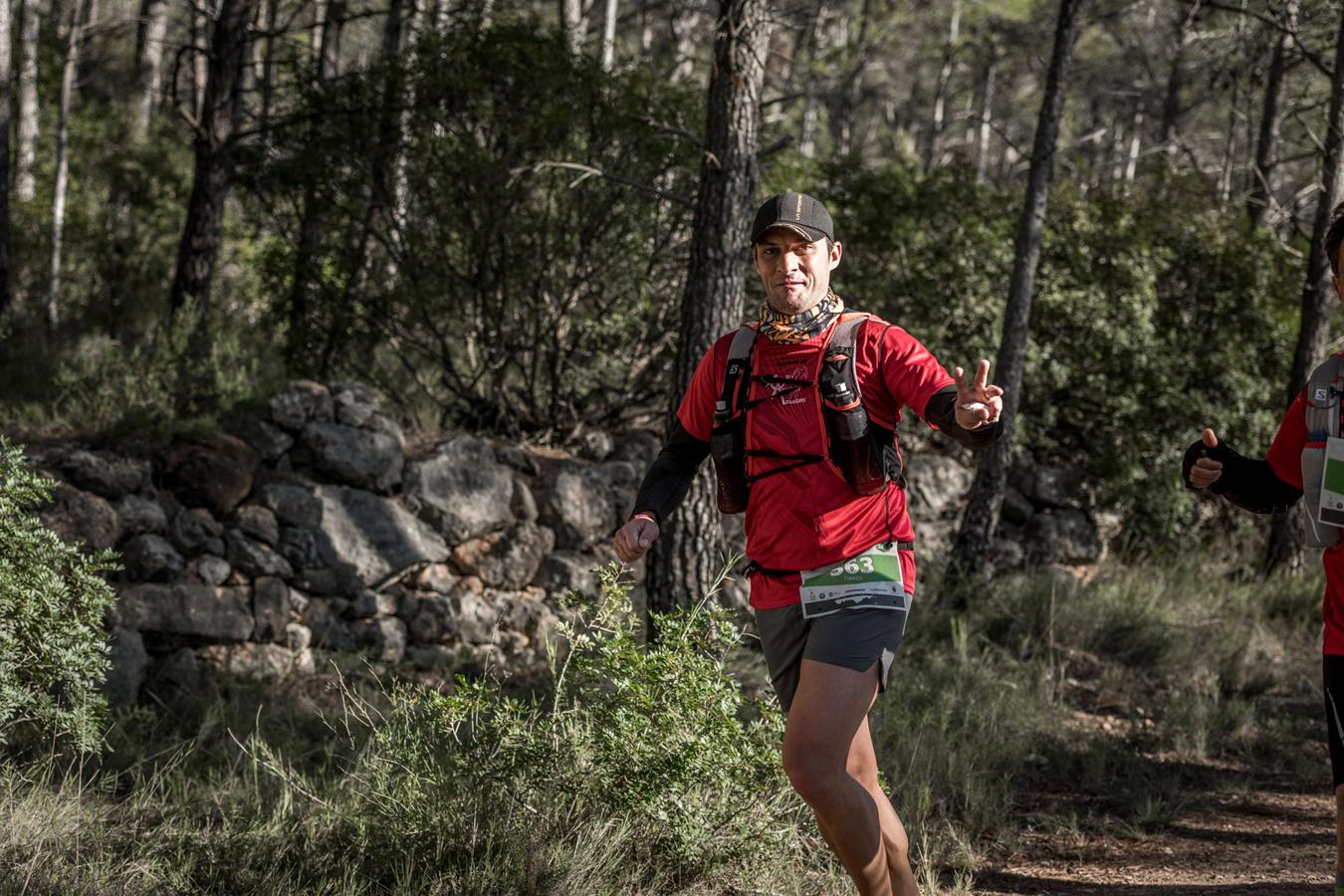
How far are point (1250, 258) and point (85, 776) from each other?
979cm

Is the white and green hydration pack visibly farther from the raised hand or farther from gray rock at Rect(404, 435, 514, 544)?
gray rock at Rect(404, 435, 514, 544)

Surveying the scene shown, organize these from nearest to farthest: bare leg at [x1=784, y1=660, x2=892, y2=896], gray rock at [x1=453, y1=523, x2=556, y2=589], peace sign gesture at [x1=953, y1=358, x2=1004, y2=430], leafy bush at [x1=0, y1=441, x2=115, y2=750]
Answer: peace sign gesture at [x1=953, y1=358, x2=1004, y2=430] < bare leg at [x1=784, y1=660, x2=892, y2=896] < leafy bush at [x1=0, y1=441, x2=115, y2=750] < gray rock at [x1=453, y1=523, x2=556, y2=589]

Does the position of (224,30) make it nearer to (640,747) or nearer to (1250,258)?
(640,747)

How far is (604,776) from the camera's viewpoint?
151 inches

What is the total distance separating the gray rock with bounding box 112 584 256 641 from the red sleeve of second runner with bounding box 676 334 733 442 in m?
4.47

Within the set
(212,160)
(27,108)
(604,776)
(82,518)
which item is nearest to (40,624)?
(604,776)

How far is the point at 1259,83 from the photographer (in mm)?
9055

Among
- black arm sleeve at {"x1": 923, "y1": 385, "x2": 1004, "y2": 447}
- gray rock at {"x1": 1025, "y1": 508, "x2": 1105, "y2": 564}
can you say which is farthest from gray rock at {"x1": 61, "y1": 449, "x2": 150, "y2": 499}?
gray rock at {"x1": 1025, "y1": 508, "x2": 1105, "y2": 564}

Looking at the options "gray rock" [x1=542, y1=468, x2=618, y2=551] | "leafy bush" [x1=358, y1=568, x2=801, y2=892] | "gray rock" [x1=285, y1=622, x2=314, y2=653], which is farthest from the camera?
"gray rock" [x1=542, y1=468, x2=618, y2=551]

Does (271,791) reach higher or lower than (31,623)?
lower

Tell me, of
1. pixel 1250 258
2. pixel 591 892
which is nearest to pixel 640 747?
pixel 591 892

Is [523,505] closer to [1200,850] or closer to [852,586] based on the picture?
[1200,850]

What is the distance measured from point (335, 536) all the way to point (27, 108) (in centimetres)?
928

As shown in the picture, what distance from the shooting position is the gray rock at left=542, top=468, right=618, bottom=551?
338 inches
